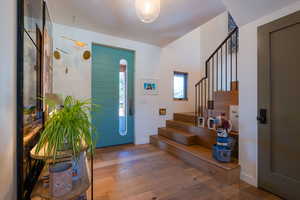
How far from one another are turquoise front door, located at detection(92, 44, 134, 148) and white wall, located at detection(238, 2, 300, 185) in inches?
96.8

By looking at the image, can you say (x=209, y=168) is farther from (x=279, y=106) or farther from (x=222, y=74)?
(x=222, y=74)

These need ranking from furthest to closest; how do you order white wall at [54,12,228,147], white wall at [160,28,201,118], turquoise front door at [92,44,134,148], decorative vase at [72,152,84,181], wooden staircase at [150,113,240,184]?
1. white wall at [160,28,201,118]
2. turquoise front door at [92,44,134,148]
3. white wall at [54,12,228,147]
4. wooden staircase at [150,113,240,184]
5. decorative vase at [72,152,84,181]

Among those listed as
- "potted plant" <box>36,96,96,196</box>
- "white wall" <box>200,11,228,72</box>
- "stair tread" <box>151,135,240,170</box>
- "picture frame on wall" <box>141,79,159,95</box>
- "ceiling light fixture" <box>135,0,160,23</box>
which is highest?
"white wall" <box>200,11,228,72</box>

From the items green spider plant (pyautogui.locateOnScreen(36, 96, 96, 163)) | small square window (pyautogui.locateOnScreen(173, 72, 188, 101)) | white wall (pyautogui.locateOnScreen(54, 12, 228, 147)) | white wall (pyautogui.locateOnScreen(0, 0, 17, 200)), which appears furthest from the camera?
small square window (pyautogui.locateOnScreen(173, 72, 188, 101))

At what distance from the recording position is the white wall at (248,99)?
2.01 meters

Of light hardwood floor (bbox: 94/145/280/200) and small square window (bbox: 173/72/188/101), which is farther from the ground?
small square window (bbox: 173/72/188/101)

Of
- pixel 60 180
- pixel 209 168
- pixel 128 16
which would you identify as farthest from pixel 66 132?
pixel 128 16

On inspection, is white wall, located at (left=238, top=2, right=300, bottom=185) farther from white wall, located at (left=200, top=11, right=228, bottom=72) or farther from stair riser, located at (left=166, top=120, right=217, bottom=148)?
white wall, located at (left=200, top=11, right=228, bottom=72)

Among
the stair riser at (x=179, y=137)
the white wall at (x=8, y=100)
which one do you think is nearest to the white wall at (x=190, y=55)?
the stair riser at (x=179, y=137)

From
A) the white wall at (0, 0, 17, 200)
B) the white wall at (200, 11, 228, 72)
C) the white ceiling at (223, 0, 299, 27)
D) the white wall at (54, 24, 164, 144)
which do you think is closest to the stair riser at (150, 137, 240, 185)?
the white wall at (54, 24, 164, 144)

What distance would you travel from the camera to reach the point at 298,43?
1.57 metres

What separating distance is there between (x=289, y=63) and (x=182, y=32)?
211 centimetres

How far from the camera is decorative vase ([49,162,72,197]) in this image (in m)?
0.93

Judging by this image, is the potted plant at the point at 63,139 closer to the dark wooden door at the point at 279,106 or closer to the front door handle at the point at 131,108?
the dark wooden door at the point at 279,106
